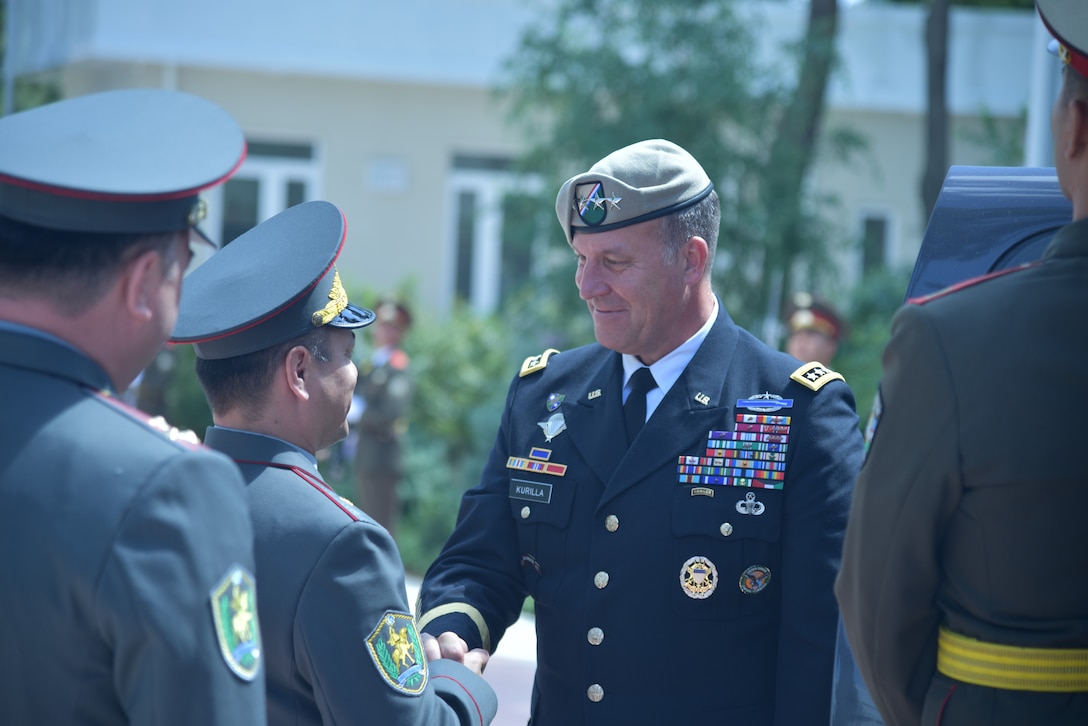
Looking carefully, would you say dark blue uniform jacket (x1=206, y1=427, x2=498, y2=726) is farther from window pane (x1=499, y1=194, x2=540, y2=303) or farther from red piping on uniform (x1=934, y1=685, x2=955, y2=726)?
window pane (x1=499, y1=194, x2=540, y2=303)

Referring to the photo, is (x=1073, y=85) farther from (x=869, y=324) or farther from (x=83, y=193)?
(x=869, y=324)

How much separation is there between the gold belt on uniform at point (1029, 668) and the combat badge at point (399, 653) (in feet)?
3.01

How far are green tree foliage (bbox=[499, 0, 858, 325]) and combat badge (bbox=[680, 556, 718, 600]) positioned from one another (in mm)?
7198

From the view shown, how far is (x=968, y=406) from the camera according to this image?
5.67ft

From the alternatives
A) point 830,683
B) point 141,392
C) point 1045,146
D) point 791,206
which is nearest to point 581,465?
point 830,683

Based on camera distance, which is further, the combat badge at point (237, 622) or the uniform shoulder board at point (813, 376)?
the uniform shoulder board at point (813, 376)

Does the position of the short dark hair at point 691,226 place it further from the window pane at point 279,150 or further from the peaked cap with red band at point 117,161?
the window pane at point 279,150

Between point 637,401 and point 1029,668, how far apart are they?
126cm

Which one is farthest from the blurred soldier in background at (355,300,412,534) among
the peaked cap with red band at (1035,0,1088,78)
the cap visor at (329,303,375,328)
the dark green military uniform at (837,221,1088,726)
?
the peaked cap with red band at (1035,0,1088,78)

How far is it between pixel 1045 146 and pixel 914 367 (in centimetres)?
538

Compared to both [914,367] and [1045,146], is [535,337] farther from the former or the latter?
[914,367]

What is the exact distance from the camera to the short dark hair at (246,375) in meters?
2.23

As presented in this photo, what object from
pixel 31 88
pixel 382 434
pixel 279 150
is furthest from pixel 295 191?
pixel 382 434

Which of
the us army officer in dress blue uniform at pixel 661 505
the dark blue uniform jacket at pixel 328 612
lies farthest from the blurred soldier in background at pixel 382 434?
the dark blue uniform jacket at pixel 328 612
